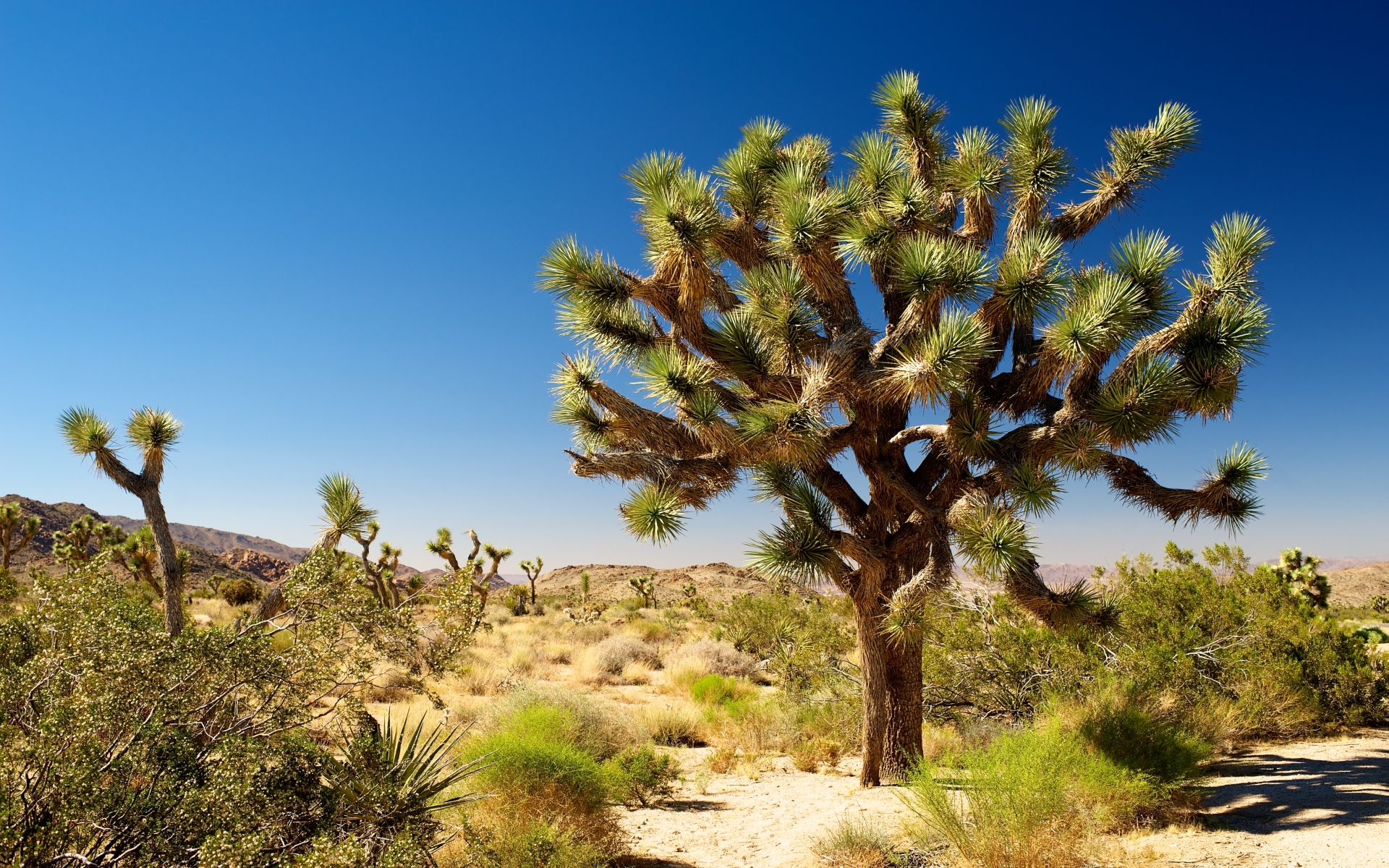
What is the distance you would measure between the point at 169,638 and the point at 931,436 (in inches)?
246

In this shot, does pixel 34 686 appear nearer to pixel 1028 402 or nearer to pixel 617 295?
pixel 617 295

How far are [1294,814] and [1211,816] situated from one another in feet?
1.86

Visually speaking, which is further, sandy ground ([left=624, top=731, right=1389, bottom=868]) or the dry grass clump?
the dry grass clump

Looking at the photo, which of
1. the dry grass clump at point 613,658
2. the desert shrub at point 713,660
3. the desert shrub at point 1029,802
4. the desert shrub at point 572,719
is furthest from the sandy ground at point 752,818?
the dry grass clump at point 613,658

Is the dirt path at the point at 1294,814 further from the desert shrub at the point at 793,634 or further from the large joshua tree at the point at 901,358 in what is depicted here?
the desert shrub at the point at 793,634

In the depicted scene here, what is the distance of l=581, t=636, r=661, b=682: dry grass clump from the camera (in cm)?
1580

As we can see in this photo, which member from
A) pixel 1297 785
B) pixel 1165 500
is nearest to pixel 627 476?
pixel 1165 500

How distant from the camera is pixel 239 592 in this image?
27938 millimetres

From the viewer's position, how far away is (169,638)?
379 cm

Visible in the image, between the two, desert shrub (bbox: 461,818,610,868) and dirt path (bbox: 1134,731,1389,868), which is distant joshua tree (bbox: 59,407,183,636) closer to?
desert shrub (bbox: 461,818,610,868)

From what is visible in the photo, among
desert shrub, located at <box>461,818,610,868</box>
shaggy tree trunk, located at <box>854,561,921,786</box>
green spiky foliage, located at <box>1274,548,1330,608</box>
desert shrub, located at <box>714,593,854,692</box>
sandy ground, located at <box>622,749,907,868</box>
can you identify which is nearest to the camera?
desert shrub, located at <box>461,818,610,868</box>

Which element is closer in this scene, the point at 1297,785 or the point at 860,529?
the point at 1297,785

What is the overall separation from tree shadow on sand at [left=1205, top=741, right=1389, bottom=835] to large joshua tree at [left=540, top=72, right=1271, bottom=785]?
6.14ft

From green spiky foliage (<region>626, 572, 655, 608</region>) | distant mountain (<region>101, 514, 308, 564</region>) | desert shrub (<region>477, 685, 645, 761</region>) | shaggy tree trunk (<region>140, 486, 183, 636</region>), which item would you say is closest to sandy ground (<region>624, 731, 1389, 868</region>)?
desert shrub (<region>477, 685, 645, 761</region>)
